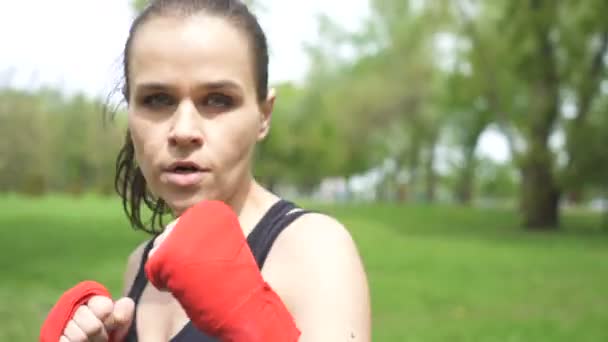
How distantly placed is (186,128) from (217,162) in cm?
8

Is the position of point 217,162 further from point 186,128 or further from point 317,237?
point 317,237

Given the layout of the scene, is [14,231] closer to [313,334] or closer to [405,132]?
[313,334]

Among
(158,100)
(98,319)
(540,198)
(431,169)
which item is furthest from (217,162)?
(431,169)

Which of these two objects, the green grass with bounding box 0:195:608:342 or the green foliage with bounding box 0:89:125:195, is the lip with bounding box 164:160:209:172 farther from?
the green foliage with bounding box 0:89:125:195

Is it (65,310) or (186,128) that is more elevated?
(186,128)

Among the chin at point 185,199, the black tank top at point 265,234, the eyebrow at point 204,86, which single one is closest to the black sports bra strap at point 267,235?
the black tank top at point 265,234

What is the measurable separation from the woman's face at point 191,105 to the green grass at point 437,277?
196 inches

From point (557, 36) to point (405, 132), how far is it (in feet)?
88.2

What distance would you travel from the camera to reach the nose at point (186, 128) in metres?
1.41

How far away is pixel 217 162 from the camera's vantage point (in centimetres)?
145

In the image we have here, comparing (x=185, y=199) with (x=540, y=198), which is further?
(x=540, y=198)

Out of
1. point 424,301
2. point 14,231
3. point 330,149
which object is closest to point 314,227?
point 424,301

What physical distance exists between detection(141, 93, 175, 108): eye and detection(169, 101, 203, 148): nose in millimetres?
31

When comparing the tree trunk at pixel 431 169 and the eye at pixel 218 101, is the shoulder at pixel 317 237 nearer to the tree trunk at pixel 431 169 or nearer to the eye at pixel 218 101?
the eye at pixel 218 101
